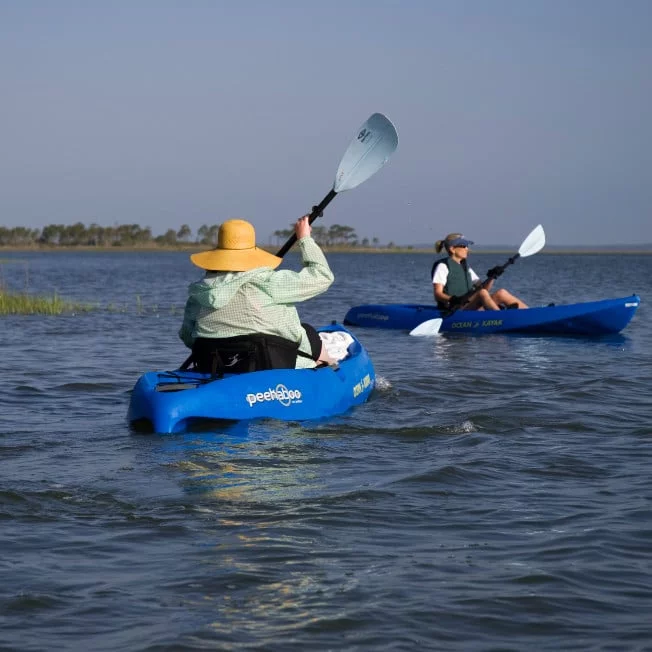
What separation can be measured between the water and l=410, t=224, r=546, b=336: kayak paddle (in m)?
4.87

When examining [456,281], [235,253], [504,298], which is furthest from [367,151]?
[504,298]

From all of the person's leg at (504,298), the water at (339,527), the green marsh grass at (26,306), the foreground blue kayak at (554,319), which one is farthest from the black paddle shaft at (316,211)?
the green marsh grass at (26,306)

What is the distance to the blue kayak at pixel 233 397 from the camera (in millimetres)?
6648

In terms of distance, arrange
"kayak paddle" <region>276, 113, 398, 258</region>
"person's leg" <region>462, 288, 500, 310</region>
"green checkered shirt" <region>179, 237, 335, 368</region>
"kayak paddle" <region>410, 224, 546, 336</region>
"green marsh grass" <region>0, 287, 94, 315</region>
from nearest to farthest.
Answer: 1. "green checkered shirt" <region>179, 237, 335, 368</region>
2. "kayak paddle" <region>276, 113, 398, 258</region>
3. "kayak paddle" <region>410, 224, 546, 336</region>
4. "person's leg" <region>462, 288, 500, 310</region>
5. "green marsh grass" <region>0, 287, 94, 315</region>

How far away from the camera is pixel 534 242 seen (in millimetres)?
15109

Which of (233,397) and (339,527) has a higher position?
(233,397)

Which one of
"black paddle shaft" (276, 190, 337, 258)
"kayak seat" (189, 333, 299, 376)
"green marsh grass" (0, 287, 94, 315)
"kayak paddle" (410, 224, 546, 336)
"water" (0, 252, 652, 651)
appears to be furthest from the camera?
"green marsh grass" (0, 287, 94, 315)

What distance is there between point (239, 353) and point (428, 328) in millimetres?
7570

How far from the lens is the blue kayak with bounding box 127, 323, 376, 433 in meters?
6.65

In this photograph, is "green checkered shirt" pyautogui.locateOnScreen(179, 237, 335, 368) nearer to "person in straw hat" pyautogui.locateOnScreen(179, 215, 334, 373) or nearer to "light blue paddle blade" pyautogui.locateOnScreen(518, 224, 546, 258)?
"person in straw hat" pyautogui.locateOnScreen(179, 215, 334, 373)

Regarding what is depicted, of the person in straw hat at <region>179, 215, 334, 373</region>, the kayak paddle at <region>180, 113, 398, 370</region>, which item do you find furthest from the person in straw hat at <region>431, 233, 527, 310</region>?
the person in straw hat at <region>179, 215, 334, 373</region>

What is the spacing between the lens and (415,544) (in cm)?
457

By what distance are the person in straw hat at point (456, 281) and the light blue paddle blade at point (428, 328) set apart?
0.26 m

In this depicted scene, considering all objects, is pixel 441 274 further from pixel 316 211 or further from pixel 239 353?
pixel 239 353
